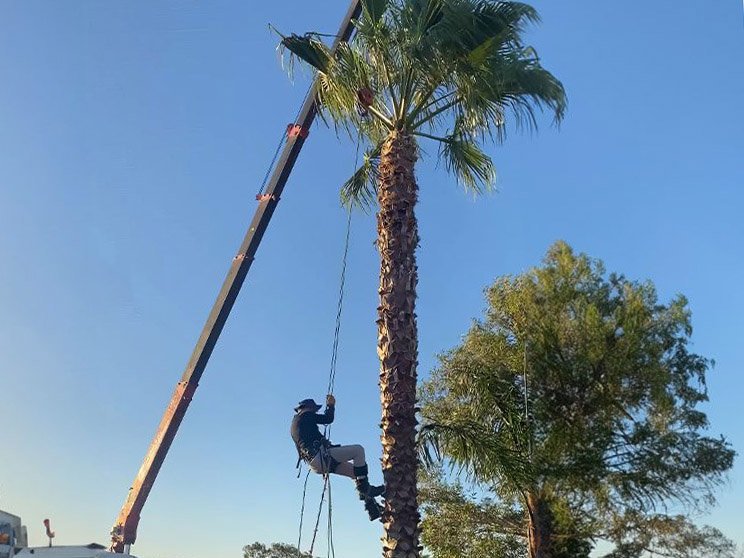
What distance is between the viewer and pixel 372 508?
10352mm

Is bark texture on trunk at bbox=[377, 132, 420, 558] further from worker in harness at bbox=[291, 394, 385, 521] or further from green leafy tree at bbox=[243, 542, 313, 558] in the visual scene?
green leafy tree at bbox=[243, 542, 313, 558]

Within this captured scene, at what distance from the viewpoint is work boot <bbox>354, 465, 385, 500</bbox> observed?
10.4 metres

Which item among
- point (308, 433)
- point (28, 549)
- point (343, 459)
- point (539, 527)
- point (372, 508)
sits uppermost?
point (539, 527)

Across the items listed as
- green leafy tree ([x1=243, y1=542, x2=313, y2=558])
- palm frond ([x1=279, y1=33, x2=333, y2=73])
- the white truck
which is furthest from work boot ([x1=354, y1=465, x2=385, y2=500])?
green leafy tree ([x1=243, y1=542, x2=313, y2=558])

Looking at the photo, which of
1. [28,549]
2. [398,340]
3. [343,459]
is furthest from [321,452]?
[28,549]

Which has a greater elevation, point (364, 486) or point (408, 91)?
point (408, 91)

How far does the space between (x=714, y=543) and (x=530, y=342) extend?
6456 millimetres

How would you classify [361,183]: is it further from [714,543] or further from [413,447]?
[714,543]

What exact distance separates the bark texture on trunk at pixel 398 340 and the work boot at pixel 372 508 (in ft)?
1.32

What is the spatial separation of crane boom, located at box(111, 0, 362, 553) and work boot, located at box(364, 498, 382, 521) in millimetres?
7785

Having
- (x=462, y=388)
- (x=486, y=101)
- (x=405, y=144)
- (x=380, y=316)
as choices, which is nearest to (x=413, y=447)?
(x=380, y=316)

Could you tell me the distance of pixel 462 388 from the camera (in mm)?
19469

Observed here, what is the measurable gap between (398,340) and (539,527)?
10.9 m

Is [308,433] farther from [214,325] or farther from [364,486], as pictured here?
[214,325]
